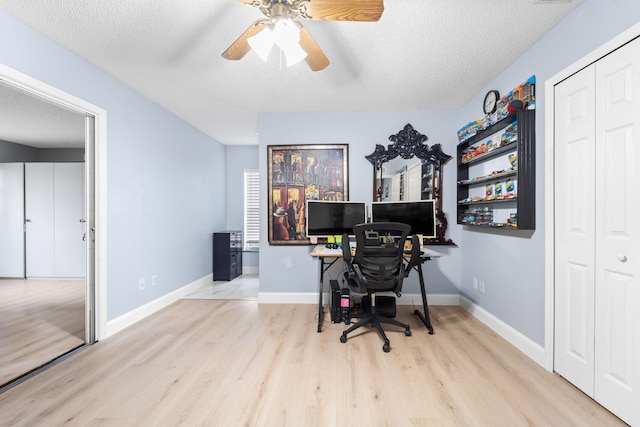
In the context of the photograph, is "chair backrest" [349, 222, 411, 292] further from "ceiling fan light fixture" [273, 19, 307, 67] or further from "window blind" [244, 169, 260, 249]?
"window blind" [244, 169, 260, 249]

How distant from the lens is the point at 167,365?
2.14m

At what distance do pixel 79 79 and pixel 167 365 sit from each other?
245 cm

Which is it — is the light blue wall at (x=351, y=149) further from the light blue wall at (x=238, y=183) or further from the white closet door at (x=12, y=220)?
the white closet door at (x=12, y=220)

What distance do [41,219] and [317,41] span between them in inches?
227

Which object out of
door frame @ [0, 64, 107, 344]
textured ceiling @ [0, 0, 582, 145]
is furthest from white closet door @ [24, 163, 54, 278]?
door frame @ [0, 64, 107, 344]

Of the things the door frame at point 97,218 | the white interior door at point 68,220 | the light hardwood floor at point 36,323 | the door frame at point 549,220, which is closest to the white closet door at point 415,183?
the door frame at point 549,220

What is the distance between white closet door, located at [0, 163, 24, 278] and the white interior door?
561mm

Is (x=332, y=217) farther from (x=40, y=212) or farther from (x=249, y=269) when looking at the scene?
(x=40, y=212)

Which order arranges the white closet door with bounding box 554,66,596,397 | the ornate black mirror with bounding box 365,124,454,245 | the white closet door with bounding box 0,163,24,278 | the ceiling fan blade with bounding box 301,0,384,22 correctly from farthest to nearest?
the white closet door with bounding box 0,163,24,278, the ornate black mirror with bounding box 365,124,454,245, the white closet door with bounding box 554,66,596,397, the ceiling fan blade with bounding box 301,0,384,22

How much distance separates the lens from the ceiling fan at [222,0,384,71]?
1.41 meters

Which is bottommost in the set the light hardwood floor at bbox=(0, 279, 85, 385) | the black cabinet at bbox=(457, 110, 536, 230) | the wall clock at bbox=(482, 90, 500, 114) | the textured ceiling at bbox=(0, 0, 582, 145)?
the light hardwood floor at bbox=(0, 279, 85, 385)

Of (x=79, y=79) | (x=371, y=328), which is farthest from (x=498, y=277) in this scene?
(x=79, y=79)

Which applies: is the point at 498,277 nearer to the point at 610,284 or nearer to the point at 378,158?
the point at 610,284

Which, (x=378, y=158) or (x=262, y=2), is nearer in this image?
(x=262, y=2)
